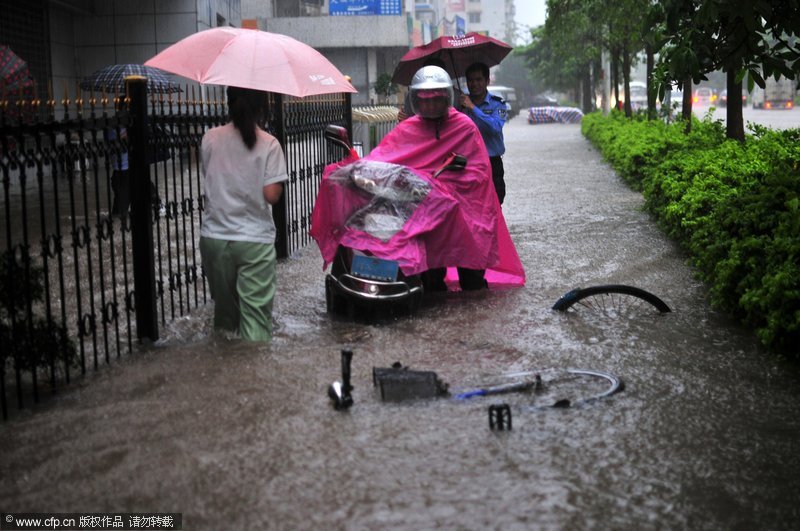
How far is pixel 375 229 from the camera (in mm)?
7172

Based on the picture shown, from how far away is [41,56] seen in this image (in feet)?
66.5

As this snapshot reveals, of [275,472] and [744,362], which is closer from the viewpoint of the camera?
[275,472]

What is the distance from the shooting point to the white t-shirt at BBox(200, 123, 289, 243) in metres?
6.02

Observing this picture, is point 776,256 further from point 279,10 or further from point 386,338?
point 279,10

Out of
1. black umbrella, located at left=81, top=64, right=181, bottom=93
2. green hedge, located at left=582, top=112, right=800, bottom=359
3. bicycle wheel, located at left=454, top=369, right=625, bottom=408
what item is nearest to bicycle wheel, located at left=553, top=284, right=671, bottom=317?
green hedge, located at left=582, top=112, right=800, bottom=359

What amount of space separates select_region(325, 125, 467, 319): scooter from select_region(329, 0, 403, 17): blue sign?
40.8m

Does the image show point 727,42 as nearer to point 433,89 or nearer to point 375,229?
point 433,89

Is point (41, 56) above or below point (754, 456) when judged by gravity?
above

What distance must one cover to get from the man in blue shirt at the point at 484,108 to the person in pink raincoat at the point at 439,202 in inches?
39.0

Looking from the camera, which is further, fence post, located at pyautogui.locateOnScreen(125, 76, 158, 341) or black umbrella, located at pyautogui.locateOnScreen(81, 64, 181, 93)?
black umbrella, located at pyautogui.locateOnScreen(81, 64, 181, 93)

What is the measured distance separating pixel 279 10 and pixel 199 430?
156 ft

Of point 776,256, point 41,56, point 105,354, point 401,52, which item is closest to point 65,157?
point 105,354

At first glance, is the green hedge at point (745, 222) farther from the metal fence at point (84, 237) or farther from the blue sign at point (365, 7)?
the blue sign at point (365, 7)

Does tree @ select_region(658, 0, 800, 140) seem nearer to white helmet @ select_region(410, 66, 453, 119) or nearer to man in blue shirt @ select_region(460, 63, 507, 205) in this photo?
white helmet @ select_region(410, 66, 453, 119)
